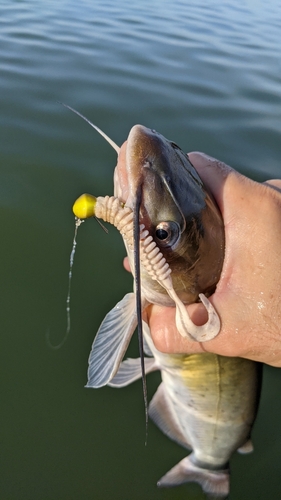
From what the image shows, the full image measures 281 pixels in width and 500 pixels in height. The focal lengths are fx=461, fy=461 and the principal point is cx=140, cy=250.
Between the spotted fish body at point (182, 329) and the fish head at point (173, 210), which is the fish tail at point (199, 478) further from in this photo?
the fish head at point (173, 210)

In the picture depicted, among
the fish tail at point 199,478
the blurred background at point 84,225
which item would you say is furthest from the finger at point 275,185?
the fish tail at point 199,478

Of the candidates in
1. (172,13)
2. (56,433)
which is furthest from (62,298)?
(172,13)

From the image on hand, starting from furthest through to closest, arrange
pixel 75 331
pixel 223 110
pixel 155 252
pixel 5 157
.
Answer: pixel 223 110
pixel 5 157
pixel 75 331
pixel 155 252

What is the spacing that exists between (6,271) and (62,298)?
44cm

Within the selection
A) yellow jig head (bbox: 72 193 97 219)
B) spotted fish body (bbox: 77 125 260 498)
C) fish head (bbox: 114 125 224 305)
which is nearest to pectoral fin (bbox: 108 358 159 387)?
spotted fish body (bbox: 77 125 260 498)

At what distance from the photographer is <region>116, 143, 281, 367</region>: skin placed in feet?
6.05

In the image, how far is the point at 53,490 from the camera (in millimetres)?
2471

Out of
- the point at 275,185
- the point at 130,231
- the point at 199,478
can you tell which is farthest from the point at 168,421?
the point at 130,231

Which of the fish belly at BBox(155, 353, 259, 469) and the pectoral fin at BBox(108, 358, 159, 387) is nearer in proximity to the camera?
the fish belly at BBox(155, 353, 259, 469)

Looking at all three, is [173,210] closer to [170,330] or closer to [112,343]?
[170,330]

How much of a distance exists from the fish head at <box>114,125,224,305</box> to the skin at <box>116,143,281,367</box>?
0.06 meters

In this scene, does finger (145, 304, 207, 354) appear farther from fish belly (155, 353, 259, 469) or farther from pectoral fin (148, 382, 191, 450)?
pectoral fin (148, 382, 191, 450)

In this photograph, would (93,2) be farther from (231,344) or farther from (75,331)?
(231,344)

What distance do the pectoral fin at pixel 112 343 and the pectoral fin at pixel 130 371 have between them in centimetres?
47
